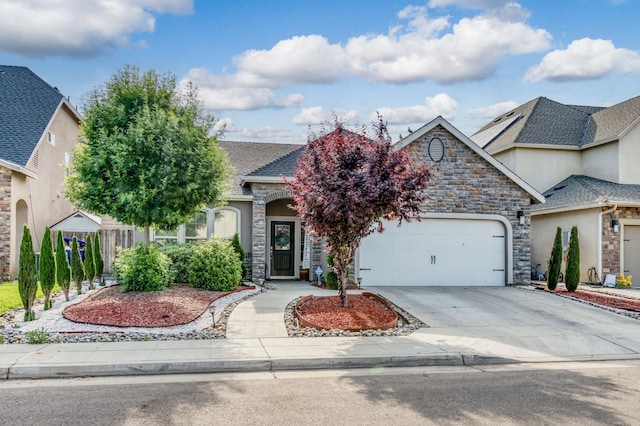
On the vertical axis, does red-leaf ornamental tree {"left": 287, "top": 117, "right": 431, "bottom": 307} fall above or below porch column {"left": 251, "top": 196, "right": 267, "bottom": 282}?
above

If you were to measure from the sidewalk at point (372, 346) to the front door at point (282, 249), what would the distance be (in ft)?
17.5

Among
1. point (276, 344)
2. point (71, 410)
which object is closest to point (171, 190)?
point (276, 344)

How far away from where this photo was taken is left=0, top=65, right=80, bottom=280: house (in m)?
15.3

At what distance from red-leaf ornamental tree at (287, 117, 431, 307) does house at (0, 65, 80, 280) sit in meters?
8.09

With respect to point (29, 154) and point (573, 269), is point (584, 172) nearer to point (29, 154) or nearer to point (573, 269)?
point (573, 269)

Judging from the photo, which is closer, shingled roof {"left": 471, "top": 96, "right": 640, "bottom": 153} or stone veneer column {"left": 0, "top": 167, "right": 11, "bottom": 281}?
stone veneer column {"left": 0, "top": 167, "right": 11, "bottom": 281}

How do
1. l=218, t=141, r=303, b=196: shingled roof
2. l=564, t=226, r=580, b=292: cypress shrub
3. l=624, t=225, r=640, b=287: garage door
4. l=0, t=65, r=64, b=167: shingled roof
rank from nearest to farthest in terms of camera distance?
l=564, t=226, r=580, b=292: cypress shrub, l=0, t=65, r=64, b=167: shingled roof, l=218, t=141, r=303, b=196: shingled roof, l=624, t=225, r=640, b=287: garage door

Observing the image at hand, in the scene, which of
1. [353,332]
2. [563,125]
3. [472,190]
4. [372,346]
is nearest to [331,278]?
[353,332]

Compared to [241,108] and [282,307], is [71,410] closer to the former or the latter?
[282,307]

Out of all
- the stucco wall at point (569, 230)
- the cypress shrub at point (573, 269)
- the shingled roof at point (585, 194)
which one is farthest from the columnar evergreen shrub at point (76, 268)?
the stucco wall at point (569, 230)

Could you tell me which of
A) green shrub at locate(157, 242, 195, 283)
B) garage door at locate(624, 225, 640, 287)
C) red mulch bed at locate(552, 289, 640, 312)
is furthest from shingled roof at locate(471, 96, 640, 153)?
green shrub at locate(157, 242, 195, 283)

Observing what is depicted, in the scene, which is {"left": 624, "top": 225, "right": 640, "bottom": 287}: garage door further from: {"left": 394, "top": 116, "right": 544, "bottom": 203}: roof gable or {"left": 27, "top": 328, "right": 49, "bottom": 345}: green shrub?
{"left": 27, "top": 328, "right": 49, "bottom": 345}: green shrub

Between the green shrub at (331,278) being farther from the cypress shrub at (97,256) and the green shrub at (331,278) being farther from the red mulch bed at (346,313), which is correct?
the cypress shrub at (97,256)

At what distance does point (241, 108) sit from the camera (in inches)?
736
